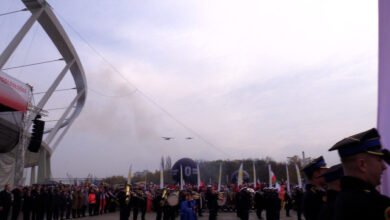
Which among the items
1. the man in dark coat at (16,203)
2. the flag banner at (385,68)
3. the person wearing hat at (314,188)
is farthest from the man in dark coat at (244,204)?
the flag banner at (385,68)

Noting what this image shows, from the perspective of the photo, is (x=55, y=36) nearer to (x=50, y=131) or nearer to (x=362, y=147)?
(x=50, y=131)

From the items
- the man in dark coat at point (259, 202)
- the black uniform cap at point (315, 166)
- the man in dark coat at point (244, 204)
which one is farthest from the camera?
the man in dark coat at point (259, 202)

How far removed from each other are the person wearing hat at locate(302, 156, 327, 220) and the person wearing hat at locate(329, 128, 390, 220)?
2.56 meters

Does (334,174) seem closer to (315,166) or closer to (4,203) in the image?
(315,166)

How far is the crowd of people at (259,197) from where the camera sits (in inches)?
88.5

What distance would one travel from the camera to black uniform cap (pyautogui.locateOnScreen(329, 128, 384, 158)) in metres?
2.36

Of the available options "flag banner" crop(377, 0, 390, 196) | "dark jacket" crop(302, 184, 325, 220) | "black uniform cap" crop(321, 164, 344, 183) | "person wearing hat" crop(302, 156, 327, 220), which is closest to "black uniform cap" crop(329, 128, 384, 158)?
"flag banner" crop(377, 0, 390, 196)

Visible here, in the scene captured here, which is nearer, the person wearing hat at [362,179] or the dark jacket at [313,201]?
the person wearing hat at [362,179]

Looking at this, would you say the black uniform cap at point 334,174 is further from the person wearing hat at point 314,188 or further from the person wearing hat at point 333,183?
the person wearing hat at point 314,188

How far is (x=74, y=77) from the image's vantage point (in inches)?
1650

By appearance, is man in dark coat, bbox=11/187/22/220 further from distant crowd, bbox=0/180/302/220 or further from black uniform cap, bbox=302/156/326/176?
black uniform cap, bbox=302/156/326/176

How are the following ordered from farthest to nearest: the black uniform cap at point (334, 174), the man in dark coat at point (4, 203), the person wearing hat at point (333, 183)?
the man in dark coat at point (4, 203), the black uniform cap at point (334, 174), the person wearing hat at point (333, 183)

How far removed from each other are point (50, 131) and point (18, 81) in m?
19.0

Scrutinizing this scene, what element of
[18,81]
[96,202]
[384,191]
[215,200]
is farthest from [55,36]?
[384,191]
